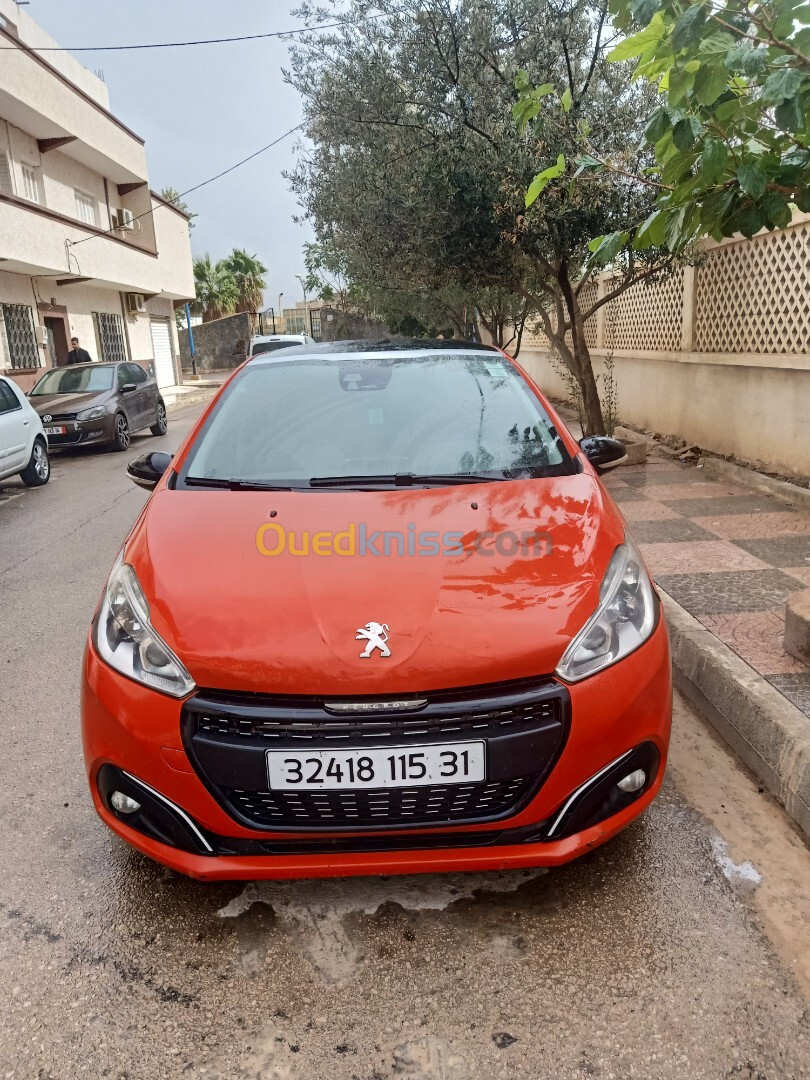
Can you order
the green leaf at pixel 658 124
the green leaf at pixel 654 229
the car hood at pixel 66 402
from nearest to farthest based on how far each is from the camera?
the green leaf at pixel 658 124
the green leaf at pixel 654 229
the car hood at pixel 66 402

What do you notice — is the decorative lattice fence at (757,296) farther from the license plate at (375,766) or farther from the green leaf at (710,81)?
the license plate at (375,766)

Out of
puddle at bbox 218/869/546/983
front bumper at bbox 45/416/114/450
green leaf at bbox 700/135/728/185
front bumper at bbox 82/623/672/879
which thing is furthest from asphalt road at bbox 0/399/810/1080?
front bumper at bbox 45/416/114/450

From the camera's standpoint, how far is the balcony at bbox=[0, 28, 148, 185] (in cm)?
1609

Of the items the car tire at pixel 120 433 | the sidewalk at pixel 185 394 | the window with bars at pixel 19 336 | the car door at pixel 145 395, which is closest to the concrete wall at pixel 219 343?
the sidewalk at pixel 185 394

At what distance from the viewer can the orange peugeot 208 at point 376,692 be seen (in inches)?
76.2

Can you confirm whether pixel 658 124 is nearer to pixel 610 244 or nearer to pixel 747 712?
pixel 610 244

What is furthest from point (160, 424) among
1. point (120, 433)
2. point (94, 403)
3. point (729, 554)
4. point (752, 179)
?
point (752, 179)

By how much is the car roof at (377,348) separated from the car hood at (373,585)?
3.74 feet

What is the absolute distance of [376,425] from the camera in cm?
314

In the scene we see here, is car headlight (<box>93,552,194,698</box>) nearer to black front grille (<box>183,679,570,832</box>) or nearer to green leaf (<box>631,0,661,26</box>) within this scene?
black front grille (<box>183,679,570,832</box>)

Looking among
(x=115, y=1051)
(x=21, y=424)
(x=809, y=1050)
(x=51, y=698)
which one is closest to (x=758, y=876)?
(x=809, y=1050)

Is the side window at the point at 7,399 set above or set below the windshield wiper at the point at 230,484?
below

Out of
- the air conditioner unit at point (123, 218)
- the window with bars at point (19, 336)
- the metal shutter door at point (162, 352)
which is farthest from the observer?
the metal shutter door at point (162, 352)

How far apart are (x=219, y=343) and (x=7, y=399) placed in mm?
32435
